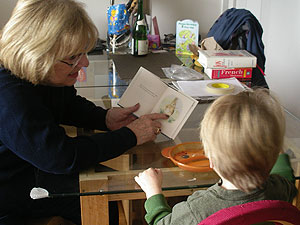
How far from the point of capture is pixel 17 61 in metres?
1.29

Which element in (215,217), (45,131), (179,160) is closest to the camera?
(215,217)

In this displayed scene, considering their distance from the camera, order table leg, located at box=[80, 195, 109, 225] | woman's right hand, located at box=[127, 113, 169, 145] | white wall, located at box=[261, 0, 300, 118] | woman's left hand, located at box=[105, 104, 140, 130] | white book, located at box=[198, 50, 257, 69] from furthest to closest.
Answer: white wall, located at box=[261, 0, 300, 118]
white book, located at box=[198, 50, 257, 69]
woman's left hand, located at box=[105, 104, 140, 130]
woman's right hand, located at box=[127, 113, 169, 145]
table leg, located at box=[80, 195, 109, 225]

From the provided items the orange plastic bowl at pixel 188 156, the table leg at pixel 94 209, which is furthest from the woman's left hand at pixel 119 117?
the table leg at pixel 94 209

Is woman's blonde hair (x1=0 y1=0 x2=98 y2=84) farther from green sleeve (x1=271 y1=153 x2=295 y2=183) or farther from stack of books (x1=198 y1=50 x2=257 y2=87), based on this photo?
stack of books (x1=198 y1=50 x2=257 y2=87)

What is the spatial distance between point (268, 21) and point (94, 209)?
239 cm

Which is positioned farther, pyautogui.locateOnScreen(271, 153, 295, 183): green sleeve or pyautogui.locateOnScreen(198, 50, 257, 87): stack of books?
pyautogui.locateOnScreen(198, 50, 257, 87): stack of books

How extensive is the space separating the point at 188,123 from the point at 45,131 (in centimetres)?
62

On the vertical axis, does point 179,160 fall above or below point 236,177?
below

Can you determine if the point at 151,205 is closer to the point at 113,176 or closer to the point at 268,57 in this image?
the point at 113,176

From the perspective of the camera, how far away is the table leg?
135cm

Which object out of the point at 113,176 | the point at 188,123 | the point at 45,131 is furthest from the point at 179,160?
the point at 45,131

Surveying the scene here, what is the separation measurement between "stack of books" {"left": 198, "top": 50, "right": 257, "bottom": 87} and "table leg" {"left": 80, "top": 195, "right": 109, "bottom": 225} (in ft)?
3.26

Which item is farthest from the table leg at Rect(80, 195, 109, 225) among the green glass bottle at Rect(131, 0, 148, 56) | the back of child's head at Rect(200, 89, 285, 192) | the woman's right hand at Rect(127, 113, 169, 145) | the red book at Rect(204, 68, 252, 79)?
the green glass bottle at Rect(131, 0, 148, 56)

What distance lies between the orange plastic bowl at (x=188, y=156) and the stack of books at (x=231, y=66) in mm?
701
